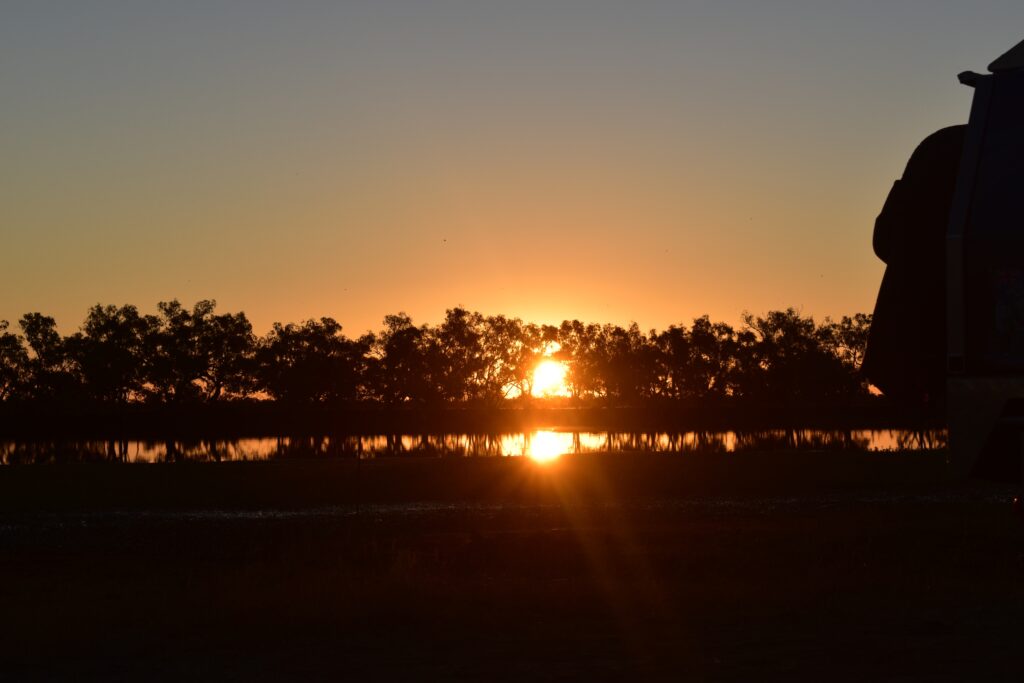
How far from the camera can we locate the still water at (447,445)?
63438mm

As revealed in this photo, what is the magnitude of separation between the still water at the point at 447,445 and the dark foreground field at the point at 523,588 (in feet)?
108

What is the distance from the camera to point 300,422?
10438 cm

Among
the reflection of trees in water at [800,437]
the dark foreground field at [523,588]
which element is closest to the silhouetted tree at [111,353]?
the reflection of trees in water at [800,437]

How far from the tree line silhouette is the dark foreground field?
81.8 metres

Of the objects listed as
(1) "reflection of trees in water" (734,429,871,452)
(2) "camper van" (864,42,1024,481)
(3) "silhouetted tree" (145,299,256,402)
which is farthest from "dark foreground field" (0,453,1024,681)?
(3) "silhouetted tree" (145,299,256,402)

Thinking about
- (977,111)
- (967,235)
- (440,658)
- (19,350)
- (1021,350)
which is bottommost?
(440,658)

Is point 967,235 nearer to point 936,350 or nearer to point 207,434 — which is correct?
point 936,350

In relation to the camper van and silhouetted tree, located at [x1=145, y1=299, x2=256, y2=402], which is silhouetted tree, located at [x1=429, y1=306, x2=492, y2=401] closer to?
silhouetted tree, located at [x1=145, y1=299, x2=256, y2=402]

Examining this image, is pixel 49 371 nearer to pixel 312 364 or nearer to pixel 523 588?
pixel 312 364

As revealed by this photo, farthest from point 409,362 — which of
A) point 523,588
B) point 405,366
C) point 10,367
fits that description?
point 523,588

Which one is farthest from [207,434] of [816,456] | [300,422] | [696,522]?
[696,522]

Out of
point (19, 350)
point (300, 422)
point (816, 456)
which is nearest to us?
point (816, 456)

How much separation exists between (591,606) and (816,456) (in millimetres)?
35102

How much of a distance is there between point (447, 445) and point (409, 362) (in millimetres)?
79827
